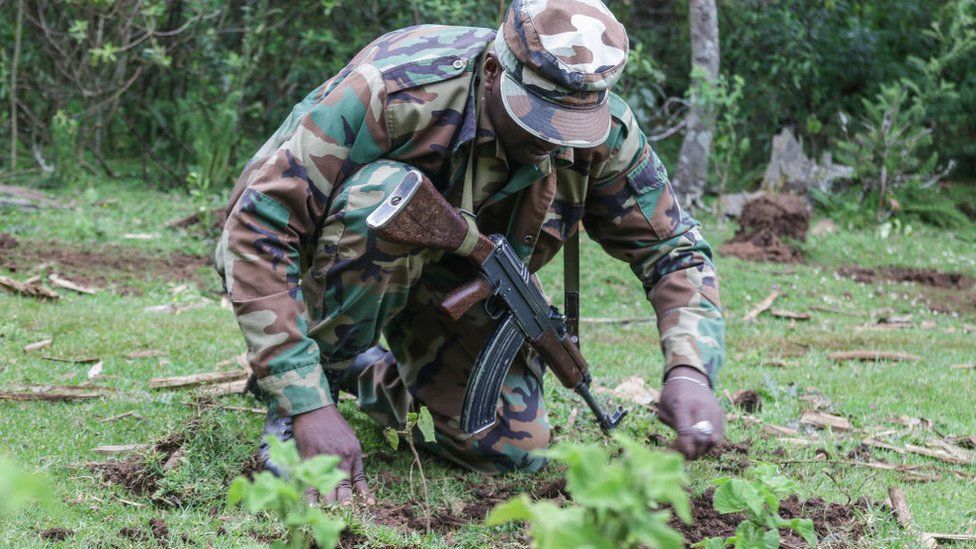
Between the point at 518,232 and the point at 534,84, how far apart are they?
2.12ft

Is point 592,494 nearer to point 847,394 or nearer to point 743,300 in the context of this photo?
point 847,394

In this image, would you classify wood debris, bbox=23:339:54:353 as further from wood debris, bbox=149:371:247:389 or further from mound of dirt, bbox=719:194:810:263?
mound of dirt, bbox=719:194:810:263

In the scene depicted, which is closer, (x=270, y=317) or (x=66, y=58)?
(x=270, y=317)

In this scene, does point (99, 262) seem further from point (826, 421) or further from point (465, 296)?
point (826, 421)

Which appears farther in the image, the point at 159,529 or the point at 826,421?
the point at 826,421

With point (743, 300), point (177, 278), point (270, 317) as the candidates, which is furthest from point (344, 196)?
point (743, 300)

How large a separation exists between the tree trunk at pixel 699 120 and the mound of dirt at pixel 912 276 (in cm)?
198

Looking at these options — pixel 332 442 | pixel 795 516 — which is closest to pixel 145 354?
pixel 332 442

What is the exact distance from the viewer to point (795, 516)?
9.39 ft

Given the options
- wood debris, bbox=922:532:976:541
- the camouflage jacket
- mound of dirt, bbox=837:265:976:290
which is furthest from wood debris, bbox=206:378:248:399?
mound of dirt, bbox=837:265:976:290

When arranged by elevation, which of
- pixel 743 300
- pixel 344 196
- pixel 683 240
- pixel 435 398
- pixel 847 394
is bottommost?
pixel 743 300

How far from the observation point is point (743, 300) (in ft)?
21.6

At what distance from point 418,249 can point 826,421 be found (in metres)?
1.94

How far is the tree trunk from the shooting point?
910 cm
